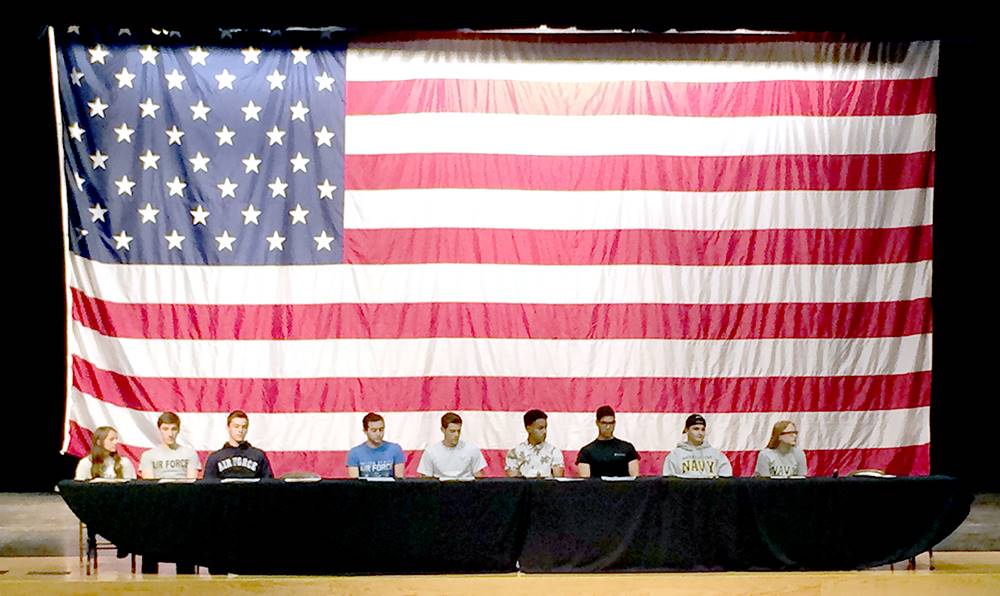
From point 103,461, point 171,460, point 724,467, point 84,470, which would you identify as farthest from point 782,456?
point 84,470

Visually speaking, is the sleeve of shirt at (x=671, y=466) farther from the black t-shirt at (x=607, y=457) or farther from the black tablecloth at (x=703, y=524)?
the black tablecloth at (x=703, y=524)

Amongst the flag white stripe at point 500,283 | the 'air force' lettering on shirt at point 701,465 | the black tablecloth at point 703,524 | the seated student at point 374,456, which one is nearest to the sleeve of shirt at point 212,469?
the seated student at point 374,456

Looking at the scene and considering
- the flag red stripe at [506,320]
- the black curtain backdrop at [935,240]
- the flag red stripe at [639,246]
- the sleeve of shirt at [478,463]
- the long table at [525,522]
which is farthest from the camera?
the black curtain backdrop at [935,240]

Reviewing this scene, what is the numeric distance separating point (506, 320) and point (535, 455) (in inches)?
50.9

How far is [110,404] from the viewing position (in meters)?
9.51

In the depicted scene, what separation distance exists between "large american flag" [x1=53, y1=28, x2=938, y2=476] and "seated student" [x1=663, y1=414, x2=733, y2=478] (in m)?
1.04

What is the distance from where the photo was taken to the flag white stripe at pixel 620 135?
977 centimetres

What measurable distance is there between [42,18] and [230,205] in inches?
83.7

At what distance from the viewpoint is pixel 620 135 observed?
32.2 ft

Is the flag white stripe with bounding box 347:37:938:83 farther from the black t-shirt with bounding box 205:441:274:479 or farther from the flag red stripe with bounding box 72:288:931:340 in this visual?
the black t-shirt with bounding box 205:441:274:479

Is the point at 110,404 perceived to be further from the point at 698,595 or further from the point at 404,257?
the point at 698,595

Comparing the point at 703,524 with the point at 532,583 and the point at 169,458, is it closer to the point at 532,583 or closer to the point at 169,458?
the point at 532,583

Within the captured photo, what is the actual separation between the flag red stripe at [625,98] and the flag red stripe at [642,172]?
0.38 m

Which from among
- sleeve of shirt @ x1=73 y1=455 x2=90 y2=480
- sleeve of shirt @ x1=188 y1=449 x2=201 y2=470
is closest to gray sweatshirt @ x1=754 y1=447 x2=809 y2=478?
sleeve of shirt @ x1=188 y1=449 x2=201 y2=470
